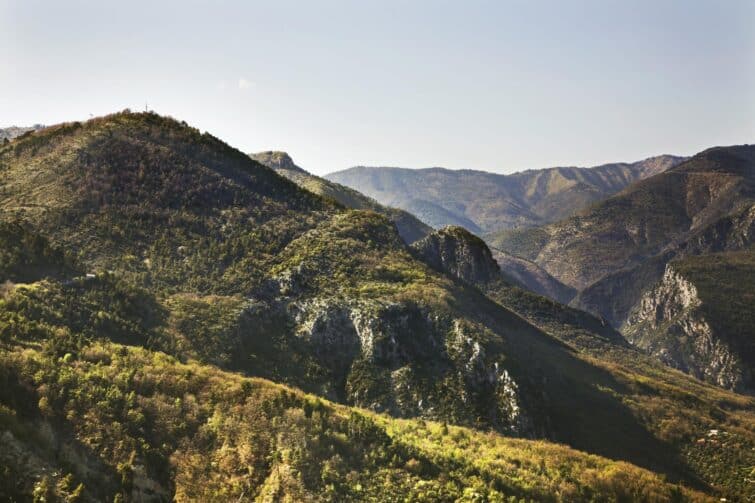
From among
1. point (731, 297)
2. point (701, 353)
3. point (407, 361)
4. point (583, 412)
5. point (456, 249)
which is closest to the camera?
point (407, 361)

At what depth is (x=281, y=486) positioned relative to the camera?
20.1 m

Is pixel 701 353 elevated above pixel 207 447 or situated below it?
below

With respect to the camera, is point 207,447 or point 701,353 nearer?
point 207,447

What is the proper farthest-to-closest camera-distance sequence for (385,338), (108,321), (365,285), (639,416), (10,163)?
(10,163) < (365,285) < (639,416) < (385,338) < (108,321)

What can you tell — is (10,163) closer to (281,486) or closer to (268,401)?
(268,401)

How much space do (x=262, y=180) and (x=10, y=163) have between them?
98.3ft

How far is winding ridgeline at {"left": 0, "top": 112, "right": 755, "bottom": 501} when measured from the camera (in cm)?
2067

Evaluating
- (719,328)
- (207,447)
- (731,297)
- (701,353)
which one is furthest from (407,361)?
(731,297)

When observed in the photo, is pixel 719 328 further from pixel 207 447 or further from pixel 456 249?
pixel 207 447

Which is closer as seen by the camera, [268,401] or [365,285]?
[268,401]

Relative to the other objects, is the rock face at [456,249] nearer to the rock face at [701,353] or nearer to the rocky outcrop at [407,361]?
the rocky outcrop at [407,361]

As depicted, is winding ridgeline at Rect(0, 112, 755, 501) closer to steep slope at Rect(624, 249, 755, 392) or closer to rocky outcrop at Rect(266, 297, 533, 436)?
rocky outcrop at Rect(266, 297, 533, 436)

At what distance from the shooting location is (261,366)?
125 ft

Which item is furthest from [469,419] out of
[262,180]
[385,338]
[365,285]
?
[262,180]
